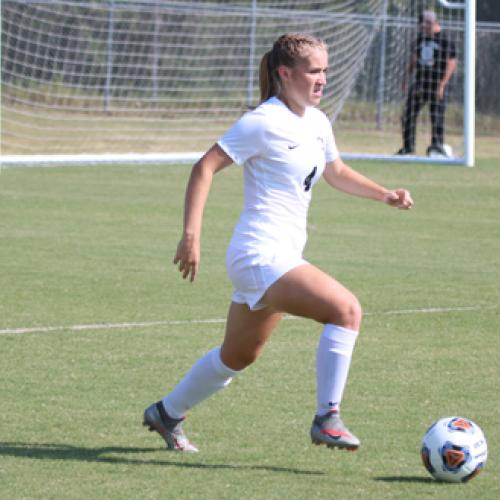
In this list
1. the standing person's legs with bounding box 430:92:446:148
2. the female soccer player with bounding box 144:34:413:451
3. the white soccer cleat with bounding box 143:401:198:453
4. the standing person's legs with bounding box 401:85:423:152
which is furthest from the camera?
the standing person's legs with bounding box 401:85:423:152

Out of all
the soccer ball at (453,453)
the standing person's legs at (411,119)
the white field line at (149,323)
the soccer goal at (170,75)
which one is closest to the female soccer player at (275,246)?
the soccer ball at (453,453)

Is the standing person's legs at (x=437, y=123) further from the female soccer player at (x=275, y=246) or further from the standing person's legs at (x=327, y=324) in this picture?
the standing person's legs at (x=327, y=324)

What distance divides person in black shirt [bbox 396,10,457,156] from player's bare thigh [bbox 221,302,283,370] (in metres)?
17.4

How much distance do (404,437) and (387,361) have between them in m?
1.79

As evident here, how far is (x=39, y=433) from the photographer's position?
6.15 metres

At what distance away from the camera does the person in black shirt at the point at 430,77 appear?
22891 mm

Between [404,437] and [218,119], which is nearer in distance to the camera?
[404,437]

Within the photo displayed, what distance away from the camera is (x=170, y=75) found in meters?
23.8

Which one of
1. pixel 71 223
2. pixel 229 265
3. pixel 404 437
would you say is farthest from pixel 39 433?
pixel 71 223

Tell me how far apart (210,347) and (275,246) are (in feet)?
9.07

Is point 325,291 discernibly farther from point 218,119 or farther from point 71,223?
point 218,119

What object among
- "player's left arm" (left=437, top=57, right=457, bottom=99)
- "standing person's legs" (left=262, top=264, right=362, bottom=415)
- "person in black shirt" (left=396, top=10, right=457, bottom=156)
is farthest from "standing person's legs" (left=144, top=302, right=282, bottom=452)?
"player's left arm" (left=437, top=57, right=457, bottom=99)

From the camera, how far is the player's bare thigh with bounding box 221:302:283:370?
5.70m

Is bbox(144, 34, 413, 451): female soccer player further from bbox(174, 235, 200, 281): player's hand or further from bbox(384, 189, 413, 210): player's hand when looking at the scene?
bbox(384, 189, 413, 210): player's hand
